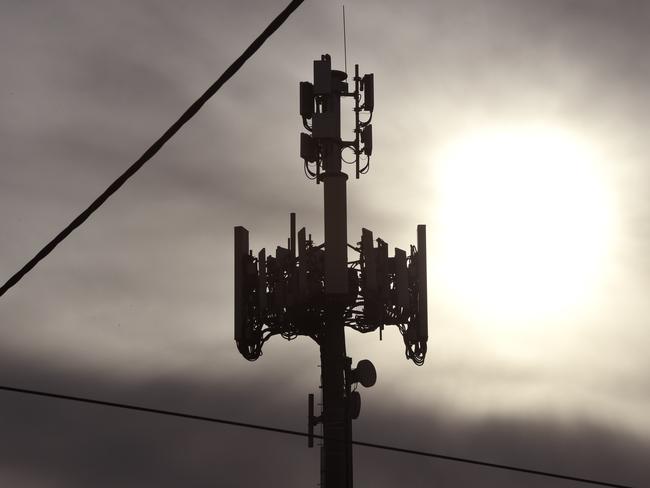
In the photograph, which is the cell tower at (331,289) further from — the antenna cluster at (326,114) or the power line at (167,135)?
the power line at (167,135)

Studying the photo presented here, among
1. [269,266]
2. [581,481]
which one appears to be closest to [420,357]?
[269,266]

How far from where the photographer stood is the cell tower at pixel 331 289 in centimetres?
4966

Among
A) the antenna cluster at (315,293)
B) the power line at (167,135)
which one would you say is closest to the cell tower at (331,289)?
the antenna cluster at (315,293)

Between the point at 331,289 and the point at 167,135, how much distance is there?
37.0 meters

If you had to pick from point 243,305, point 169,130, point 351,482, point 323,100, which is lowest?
point 351,482

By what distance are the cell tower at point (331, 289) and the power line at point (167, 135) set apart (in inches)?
1411

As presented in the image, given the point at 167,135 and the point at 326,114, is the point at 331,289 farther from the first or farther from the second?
the point at 167,135

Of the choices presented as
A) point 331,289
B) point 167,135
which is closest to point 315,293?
point 331,289

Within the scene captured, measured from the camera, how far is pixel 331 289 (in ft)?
161

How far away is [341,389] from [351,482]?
390 centimetres

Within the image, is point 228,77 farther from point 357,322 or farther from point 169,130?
point 357,322

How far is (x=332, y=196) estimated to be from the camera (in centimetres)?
5119

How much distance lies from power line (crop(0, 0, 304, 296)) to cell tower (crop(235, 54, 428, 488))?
35.8 metres

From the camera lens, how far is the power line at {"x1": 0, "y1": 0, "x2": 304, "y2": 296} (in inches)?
440
